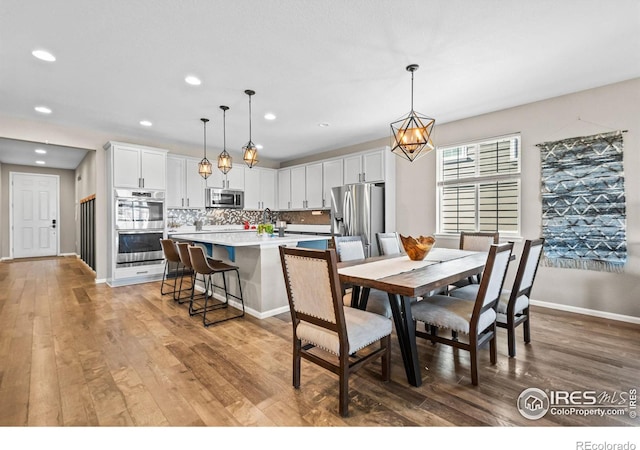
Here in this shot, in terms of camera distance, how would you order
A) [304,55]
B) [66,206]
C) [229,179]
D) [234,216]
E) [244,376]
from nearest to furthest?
[244,376] → [304,55] → [229,179] → [234,216] → [66,206]

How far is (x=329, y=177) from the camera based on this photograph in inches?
241

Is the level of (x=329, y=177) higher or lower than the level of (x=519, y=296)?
higher

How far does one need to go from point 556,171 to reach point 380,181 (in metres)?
2.34

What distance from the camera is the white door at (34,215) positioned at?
8.08m

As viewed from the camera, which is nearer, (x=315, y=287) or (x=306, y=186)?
(x=315, y=287)

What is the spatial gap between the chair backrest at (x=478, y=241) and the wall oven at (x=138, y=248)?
4.80 m

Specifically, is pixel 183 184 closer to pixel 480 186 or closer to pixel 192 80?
pixel 192 80

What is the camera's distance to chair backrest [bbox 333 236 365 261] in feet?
9.53

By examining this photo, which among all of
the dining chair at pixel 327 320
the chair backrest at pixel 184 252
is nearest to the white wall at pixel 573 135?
the dining chair at pixel 327 320

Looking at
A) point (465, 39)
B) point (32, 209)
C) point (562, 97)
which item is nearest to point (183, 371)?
point (465, 39)

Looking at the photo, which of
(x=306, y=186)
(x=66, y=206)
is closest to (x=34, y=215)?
(x=66, y=206)

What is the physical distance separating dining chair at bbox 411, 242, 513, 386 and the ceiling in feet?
5.74

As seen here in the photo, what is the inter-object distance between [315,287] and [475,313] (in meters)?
1.07

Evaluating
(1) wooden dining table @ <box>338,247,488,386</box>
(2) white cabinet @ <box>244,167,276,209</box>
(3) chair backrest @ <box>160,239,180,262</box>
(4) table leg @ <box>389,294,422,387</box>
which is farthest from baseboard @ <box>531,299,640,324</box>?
(2) white cabinet @ <box>244,167,276,209</box>
